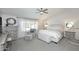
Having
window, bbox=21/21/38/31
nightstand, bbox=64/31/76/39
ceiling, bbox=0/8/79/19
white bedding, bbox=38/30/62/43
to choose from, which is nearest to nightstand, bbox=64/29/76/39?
nightstand, bbox=64/31/76/39

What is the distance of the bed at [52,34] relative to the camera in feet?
5.45

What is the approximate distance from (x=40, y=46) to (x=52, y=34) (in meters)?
0.30

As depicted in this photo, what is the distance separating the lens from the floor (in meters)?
A: 1.66

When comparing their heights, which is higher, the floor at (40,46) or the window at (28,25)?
the window at (28,25)

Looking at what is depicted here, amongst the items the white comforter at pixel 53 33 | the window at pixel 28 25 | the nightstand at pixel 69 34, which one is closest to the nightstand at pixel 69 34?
the nightstand at pixel 69 34

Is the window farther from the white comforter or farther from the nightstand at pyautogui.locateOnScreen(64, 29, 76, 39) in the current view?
the nightstand at pyautogui.locateOnScreen(64, 29, 76, 39)

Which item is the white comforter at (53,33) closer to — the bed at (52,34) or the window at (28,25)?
the bed at (52,34)

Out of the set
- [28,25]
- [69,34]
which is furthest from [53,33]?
[28,25]

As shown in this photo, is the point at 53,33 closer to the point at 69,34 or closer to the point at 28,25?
the point at 69,34
